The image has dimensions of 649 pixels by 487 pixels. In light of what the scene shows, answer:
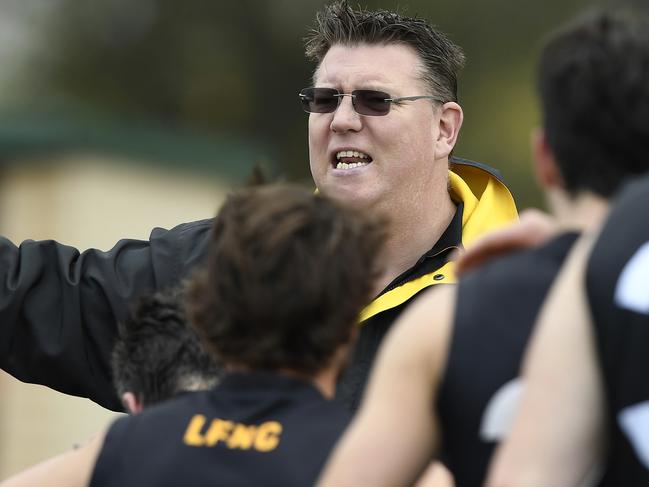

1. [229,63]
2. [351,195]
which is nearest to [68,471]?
[351,195]

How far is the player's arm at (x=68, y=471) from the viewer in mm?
2508

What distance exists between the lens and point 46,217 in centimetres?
874

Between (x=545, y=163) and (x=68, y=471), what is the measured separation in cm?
95

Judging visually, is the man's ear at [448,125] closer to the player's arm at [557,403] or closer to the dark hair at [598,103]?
the dark hair at [598,103]

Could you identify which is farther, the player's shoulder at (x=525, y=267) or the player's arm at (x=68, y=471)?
the player's arm at (x=68, y=471)

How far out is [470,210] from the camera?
4.57 meters

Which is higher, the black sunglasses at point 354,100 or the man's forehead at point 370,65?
the man's forehead at point 370,65

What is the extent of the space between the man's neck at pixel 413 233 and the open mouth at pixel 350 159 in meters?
0.20

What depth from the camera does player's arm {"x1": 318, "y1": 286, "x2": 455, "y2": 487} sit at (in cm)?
224

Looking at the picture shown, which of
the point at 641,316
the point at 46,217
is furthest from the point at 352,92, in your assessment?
the point at 46,217

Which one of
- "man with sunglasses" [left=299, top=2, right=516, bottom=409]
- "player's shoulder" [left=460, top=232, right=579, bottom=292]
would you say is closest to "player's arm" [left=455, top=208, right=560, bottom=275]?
"player's shoulder" [left=460, top=232, right=579, bottom=292]

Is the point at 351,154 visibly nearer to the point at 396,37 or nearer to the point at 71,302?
the point at 396,37

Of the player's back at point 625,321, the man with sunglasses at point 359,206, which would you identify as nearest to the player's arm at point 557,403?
the player's back at point 625,321

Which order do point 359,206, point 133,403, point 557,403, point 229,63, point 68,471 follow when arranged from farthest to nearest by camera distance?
point 229,63, point 359,206, point 133,403, point 68,471, point 557,403
